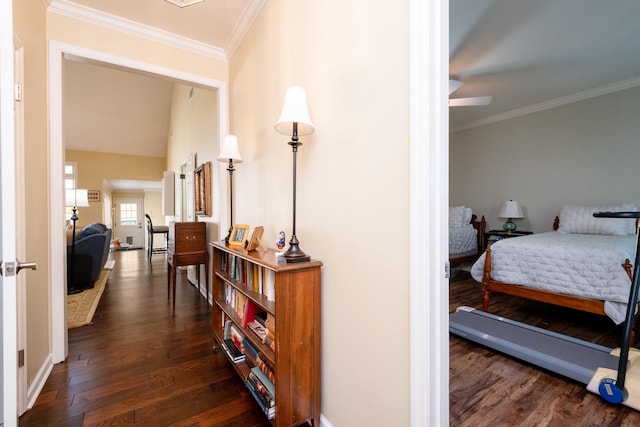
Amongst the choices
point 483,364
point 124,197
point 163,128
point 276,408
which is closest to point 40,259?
point 276,408

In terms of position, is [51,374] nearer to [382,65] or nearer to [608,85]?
[382,65]

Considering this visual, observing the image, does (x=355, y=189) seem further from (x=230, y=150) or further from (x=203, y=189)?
(x=203, y=189)

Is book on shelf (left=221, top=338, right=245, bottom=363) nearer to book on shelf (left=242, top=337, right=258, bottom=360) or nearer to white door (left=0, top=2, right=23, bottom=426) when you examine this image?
book on shelf (left=242, top=337, right=258, bottom=360)

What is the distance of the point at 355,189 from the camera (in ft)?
A: 4.02

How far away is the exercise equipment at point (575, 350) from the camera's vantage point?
1497mm

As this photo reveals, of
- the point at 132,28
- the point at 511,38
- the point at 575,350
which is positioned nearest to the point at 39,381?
the point at 132,28

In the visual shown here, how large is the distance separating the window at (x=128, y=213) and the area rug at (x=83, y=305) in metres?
→ 6.60

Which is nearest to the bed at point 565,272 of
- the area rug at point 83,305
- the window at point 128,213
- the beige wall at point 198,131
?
the beige wall at point 198,131

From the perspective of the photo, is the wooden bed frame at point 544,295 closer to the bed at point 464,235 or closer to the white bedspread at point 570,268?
the white bedspread at point 570,268

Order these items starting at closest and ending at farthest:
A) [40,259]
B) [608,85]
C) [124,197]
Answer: [40,259], [608,85], [124,197]

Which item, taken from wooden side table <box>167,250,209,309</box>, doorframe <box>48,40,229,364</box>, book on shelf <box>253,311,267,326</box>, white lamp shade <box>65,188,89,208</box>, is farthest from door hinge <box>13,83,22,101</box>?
white lamp shade <box>65,188,89,208</box>

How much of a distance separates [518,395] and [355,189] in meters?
1.67

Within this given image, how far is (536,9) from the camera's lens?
7.48ft

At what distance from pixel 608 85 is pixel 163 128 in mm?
8752
